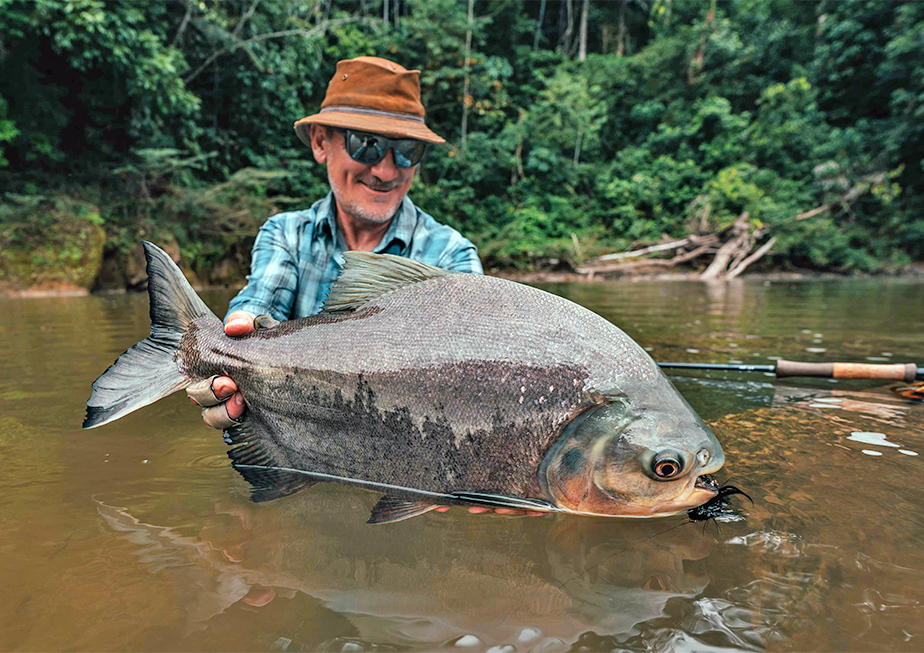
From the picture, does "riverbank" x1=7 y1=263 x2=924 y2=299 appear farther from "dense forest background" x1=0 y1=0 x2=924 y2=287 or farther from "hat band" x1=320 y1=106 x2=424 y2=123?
"hat band" x1=320 y1=106 x2=424 y2=123

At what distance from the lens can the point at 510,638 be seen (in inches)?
52.7

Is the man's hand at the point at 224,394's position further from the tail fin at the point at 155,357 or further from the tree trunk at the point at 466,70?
the tree trunk at the point at 466,70

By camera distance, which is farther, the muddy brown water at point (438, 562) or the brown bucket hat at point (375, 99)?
the brown bucket hat at point (375, 99)

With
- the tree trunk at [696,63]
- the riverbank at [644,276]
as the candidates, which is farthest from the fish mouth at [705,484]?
the tree trunk at [696,63]

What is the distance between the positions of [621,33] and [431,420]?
35921 millimetres

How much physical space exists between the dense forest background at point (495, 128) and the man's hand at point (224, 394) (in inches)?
550

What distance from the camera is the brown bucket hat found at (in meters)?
2.98

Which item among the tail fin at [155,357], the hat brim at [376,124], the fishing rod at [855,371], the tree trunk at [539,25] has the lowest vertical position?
the fishing rod at [855,371]

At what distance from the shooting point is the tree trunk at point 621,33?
31.5m

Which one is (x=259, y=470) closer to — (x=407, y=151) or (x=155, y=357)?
(x=155, y=357)

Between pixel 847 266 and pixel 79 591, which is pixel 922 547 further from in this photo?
pixel 847 266

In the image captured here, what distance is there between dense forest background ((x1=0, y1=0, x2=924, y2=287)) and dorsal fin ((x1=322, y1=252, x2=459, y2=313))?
1437cm

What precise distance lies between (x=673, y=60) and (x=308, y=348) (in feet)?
99.7

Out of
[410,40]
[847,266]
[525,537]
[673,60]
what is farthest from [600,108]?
[525,537]
